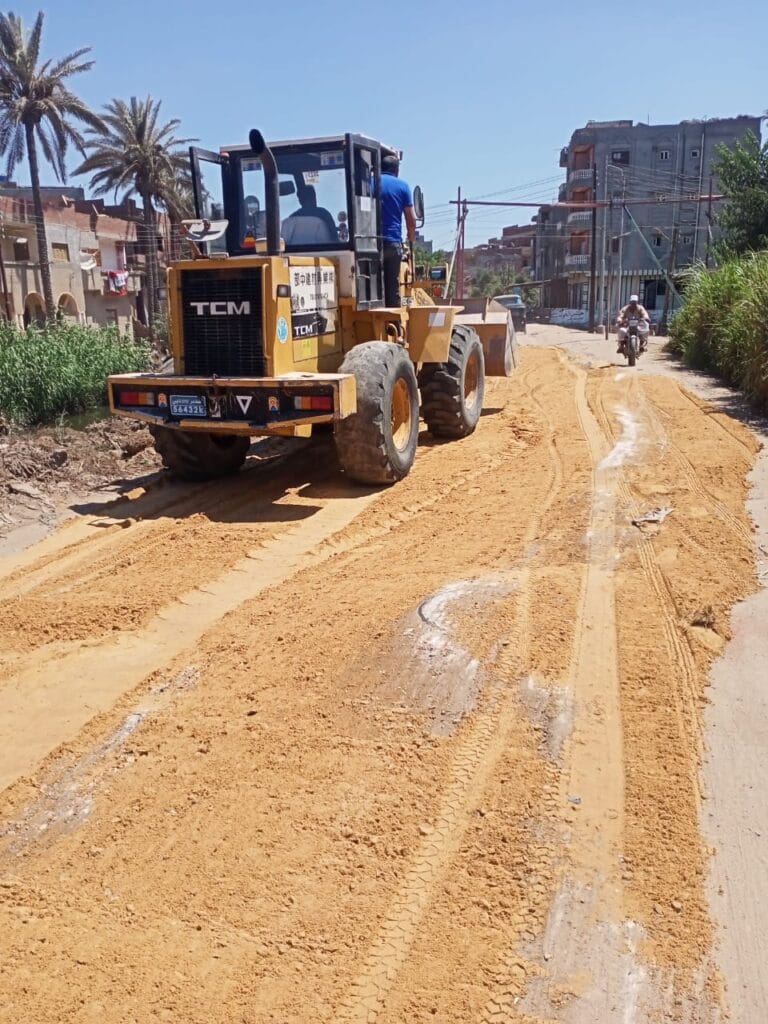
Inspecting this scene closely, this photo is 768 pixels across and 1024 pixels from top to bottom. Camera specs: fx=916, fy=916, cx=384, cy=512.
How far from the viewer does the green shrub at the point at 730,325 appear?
12797 mm

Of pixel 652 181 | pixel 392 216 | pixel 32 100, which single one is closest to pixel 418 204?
pixel 392 216

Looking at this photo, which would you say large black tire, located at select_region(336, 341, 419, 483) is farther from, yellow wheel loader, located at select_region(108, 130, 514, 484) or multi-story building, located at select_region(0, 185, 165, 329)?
multi-story building, located at select_region(0, 185, 165, 329)

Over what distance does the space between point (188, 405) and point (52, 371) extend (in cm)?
394

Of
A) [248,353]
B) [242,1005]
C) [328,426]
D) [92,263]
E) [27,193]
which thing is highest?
[27,193]

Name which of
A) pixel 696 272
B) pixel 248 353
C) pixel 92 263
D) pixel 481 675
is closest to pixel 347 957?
pixel 481 675

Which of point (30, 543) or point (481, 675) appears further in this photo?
point (30, 543)

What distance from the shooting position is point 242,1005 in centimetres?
271

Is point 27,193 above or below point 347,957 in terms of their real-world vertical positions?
above

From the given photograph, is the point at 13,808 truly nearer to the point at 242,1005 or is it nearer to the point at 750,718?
the point at 242,1005

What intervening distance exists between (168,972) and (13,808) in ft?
4.11

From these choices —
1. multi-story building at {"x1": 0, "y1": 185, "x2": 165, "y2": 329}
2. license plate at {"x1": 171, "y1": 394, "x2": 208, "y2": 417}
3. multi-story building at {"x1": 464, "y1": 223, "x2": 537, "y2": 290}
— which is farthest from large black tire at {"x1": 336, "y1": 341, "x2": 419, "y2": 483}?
multi-story building at {"x1": 464, "y1": 223, "x2": 537, "y2": 290}

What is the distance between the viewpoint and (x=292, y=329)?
325 inches

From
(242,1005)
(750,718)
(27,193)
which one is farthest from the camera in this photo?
(27,193)

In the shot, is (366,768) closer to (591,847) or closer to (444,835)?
(444,835)
